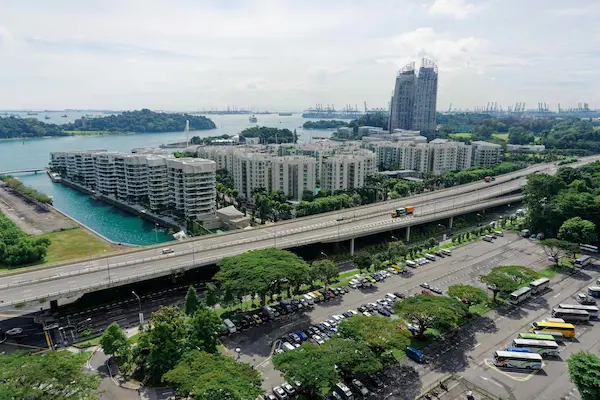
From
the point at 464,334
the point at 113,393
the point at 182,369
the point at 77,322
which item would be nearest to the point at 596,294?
the point at 464,334

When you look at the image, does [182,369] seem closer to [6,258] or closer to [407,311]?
[407,311]

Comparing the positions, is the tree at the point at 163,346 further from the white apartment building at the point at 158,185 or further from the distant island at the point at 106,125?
the distant island at the point at 106,125

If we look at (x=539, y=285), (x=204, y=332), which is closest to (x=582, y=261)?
(x=539, y=285)

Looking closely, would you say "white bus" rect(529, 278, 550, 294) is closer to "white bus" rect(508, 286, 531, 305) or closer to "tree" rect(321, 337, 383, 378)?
"white bus" rect(508, 286, 531, 305)

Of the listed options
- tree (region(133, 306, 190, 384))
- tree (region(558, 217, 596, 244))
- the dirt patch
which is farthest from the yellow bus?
the dirt patch

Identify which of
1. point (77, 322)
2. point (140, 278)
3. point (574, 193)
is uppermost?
point (574, 193)

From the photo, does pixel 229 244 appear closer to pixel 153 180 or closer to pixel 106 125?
pixel 153 180
